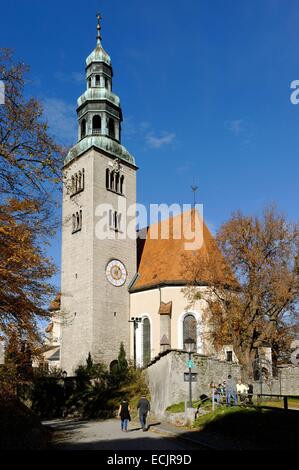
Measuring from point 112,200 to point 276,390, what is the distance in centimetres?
1721

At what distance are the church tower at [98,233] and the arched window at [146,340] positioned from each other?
1.31 metres

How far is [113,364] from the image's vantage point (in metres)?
32.7

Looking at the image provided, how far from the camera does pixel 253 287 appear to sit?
26.1 meters

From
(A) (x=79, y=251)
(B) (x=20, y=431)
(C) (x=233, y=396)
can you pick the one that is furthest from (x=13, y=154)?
(A) (x=79, y=251)

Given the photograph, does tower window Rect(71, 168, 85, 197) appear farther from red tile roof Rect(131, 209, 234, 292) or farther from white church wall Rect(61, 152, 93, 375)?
red tile roof Rect(131, 209, 234, 292)

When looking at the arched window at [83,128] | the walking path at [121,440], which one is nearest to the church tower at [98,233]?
the arched window at [83,128]

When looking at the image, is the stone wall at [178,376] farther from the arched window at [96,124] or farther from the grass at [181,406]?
the arched window at [96,124]

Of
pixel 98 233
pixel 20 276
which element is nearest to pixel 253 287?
pixel 98 233

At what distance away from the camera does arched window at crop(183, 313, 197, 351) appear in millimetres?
31516

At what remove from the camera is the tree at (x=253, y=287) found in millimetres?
25906

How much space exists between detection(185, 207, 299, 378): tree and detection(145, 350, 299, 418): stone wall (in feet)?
10.2

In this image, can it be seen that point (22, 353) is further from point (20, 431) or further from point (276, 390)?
point (276, 390)

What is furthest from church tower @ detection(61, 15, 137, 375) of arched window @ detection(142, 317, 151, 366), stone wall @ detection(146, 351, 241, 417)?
stone wall @ detection(146, 351, 241, 417)

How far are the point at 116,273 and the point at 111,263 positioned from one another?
81 centimetres
